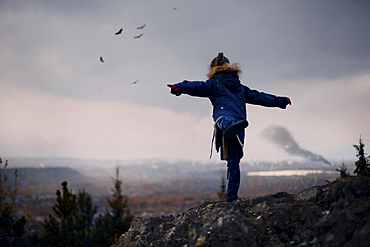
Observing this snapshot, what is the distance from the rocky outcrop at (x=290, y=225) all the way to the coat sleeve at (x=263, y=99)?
2525 millimetres

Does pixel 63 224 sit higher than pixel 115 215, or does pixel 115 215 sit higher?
pixel 63 224

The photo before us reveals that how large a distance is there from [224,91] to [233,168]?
5.59 feet

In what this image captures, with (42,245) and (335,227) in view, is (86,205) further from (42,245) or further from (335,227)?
(335,227)

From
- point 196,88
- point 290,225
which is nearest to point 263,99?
point 196,88

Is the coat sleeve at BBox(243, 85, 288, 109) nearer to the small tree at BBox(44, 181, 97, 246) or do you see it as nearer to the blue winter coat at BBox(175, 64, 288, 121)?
the blue winter coat at BBox(175, 64, 288, 121)

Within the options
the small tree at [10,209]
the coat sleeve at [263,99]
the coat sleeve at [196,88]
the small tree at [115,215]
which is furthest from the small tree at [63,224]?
the coat sleeve at [263,99]

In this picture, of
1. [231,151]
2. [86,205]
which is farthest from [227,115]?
[86,205]

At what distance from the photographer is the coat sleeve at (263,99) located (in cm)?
593

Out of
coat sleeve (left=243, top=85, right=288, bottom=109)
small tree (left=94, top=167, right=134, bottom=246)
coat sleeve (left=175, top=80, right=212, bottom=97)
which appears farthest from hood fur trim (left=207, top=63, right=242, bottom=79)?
small tree (left=94, top=167, right=134, bottom=246)

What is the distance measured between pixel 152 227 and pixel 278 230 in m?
2.17

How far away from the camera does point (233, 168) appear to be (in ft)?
16.4

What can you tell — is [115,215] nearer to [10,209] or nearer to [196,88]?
[10,209]

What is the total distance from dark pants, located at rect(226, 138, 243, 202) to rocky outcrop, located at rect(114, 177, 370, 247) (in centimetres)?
74

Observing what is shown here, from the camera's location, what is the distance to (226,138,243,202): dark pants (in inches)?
195
